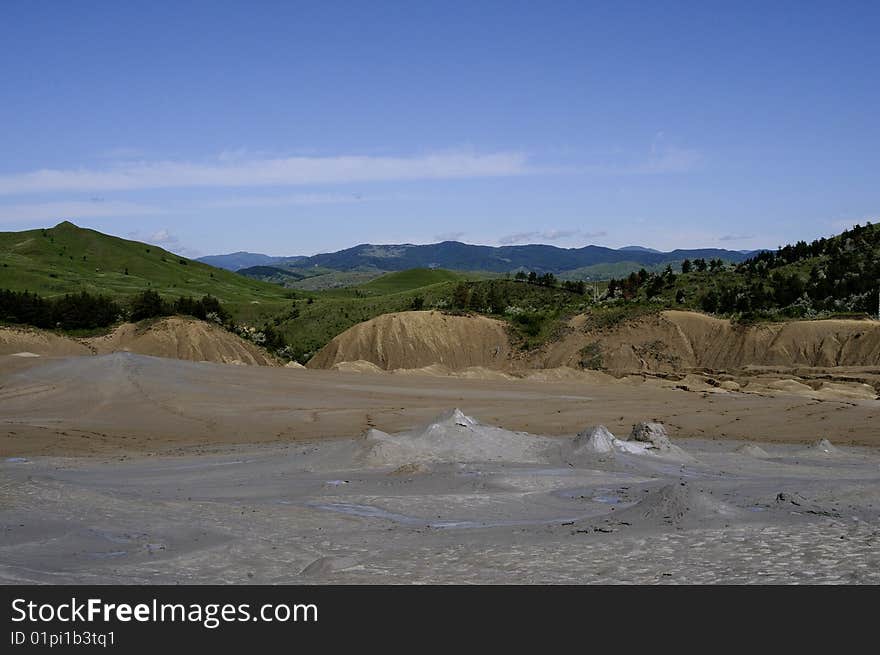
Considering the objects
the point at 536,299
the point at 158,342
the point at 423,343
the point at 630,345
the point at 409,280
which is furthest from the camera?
the point at 409,280

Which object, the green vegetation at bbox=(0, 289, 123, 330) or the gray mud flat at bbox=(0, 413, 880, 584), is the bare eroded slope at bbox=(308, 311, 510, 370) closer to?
the green vegetation at bbox=(0, 289, 123, 330)

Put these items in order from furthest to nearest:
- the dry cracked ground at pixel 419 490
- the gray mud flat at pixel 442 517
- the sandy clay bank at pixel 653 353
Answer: the sandy clay bank at pixel 653 353 → the dry cracked ground at pixel 419 490 → the gray mud flat at pixel 442 517

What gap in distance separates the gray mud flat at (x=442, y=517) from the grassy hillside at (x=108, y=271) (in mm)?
80300

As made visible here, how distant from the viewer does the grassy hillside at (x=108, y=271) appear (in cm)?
10638

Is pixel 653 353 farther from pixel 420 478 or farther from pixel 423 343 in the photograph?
pixel 420 478

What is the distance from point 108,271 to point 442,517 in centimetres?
13030

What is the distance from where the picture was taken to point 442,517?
43.8ft

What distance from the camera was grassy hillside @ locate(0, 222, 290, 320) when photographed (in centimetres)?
10638

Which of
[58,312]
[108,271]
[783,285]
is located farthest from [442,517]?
[108,271]

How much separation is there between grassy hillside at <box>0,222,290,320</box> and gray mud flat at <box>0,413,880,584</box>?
80.3m

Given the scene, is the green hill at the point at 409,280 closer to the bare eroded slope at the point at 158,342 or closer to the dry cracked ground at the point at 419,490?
the bare eroded slope at the point at 158,342

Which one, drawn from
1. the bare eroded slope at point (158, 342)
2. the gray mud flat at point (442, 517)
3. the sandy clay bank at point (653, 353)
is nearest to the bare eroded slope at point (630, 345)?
the sandy clay bank at point (653, 353)

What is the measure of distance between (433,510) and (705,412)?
20.5 m
